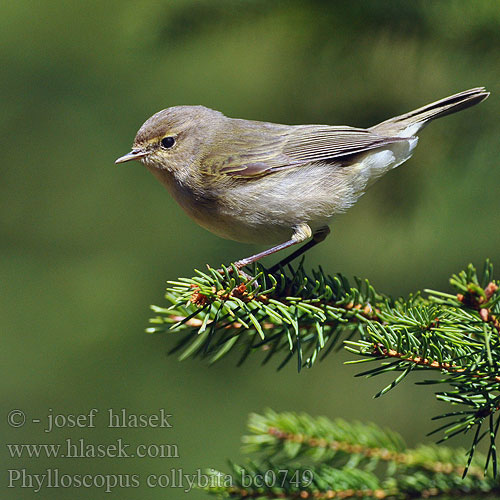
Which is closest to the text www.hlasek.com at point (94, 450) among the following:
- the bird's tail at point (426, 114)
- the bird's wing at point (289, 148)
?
the bird's wing at point (289, 148)

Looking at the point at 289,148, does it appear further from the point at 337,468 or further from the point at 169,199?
the point at 169,199

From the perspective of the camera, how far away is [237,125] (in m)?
3.63

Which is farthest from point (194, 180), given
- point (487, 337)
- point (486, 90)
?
point (487, 337)

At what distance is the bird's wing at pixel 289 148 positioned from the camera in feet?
10.8

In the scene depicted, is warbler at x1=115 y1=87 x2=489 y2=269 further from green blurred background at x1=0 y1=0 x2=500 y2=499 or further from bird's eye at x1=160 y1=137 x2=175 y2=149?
green blurred background at x1=0 y1=0 x2=500 y2=499

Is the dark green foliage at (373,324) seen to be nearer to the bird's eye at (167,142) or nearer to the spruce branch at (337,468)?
the spruce branch at (337,468)

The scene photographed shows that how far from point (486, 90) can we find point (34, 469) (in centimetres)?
392

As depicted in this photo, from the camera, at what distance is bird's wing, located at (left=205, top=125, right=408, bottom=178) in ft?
10.8

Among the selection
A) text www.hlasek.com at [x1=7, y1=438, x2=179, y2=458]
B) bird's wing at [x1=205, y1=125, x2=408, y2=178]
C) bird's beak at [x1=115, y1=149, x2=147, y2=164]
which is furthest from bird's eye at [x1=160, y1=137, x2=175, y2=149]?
text www.hlasek.com at [x1=7, y1=438, x2=179, y2=458]

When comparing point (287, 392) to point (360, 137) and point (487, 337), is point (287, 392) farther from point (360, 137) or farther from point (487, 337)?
point (487, 337)

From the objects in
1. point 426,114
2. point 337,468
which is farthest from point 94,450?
point 426,114

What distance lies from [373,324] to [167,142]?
1.85m

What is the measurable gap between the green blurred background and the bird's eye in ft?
1.53

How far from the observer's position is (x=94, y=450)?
441 centimetres
